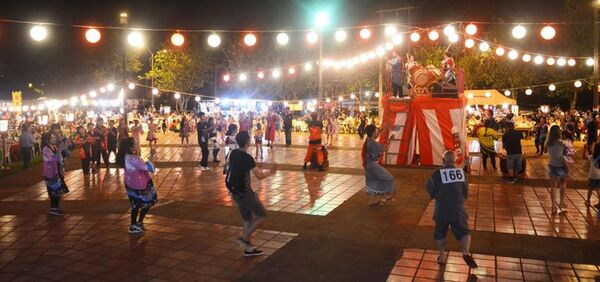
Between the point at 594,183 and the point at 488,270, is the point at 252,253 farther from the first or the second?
the point at 594,183

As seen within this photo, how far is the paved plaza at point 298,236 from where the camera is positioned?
588 cm

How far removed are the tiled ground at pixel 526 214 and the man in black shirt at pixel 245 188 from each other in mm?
3157

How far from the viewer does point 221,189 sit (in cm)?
1127

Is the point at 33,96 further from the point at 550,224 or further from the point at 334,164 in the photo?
the point at 550,224

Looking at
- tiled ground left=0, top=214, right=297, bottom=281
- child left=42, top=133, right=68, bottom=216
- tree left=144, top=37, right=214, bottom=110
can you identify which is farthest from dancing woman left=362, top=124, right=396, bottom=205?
tree left=144, top=37, right=214, bottom=110

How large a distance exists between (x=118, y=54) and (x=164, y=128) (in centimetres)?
818

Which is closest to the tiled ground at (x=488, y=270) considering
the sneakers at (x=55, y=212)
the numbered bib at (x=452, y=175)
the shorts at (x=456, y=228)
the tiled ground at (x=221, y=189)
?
the shorts at (x=456, y=228)

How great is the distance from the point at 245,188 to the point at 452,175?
2.58 m

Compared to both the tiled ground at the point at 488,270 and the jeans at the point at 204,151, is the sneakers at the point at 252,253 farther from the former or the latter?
the jeans at the point at 204,151

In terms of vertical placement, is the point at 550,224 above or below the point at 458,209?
below

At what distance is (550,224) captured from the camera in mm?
8055

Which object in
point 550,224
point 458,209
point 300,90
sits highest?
point 300,90

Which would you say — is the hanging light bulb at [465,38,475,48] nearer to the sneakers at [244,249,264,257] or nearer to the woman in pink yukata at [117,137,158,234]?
the woman in pink yukata at [117,137,158,234]

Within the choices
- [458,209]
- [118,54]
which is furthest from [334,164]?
[118,54]
